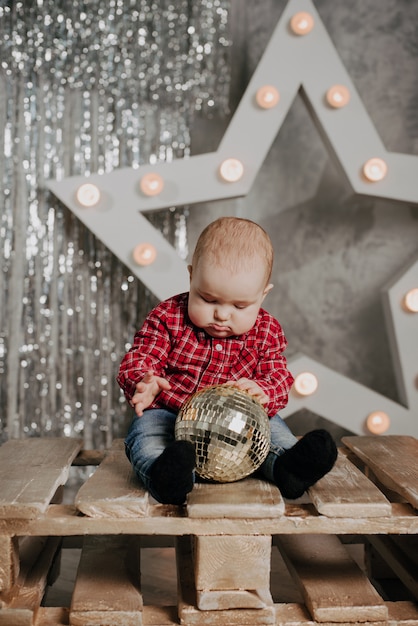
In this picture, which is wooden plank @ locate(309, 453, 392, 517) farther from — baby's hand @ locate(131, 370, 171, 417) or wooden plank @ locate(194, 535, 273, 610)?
baby's hand @ locate(131, 370, 171, 417)

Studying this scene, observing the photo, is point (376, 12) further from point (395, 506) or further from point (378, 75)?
point (395, 506)

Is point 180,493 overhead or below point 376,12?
below

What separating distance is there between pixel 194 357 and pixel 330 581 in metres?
0.57

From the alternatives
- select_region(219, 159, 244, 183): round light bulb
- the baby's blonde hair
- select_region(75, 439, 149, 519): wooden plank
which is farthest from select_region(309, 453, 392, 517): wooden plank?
select_region(219, 159, 244, 183): round light bulb

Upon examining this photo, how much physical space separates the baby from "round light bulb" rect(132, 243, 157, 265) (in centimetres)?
38

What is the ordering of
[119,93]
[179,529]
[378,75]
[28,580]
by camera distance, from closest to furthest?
[179,529] → [28,580] → [119,93] → [378,75]

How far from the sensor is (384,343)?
246cm

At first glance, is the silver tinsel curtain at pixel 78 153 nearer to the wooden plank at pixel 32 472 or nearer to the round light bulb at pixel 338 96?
the round light bulb at pixel 338 96

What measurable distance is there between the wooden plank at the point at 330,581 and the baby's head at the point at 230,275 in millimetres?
515

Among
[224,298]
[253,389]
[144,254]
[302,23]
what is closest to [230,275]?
[224,298]

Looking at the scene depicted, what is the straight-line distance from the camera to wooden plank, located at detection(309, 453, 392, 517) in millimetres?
1179

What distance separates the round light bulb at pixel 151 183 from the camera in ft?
6.44

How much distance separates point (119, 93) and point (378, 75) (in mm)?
955

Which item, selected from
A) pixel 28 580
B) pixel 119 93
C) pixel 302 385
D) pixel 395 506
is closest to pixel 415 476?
pixel 395 506
